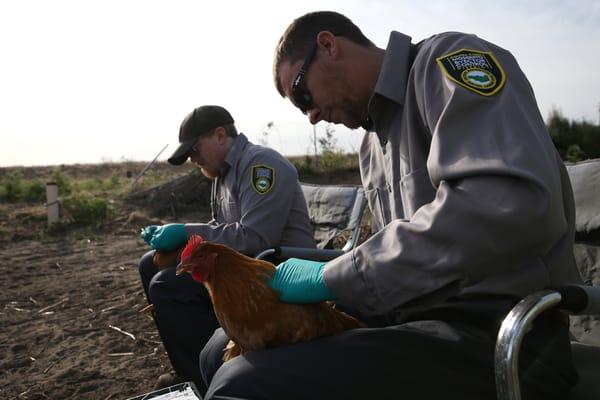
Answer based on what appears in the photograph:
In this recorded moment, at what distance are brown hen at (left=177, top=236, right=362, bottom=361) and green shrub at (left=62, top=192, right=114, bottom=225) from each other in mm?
8518

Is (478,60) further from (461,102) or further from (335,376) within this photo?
(335,376)

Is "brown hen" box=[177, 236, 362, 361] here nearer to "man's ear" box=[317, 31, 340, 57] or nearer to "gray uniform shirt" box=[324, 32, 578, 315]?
"gray uniform shirt" box=[324, 32, 578, 315]

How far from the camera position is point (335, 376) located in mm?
1279

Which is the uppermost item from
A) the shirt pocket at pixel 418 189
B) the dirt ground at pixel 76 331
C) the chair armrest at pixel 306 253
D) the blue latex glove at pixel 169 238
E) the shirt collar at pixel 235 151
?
the shirt collar at pixel 235 151

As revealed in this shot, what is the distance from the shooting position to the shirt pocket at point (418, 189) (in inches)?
60.4

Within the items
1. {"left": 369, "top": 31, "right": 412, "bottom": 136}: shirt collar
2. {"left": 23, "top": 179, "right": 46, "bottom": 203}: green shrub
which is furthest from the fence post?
{"left": 369, "top": 31, "right": 412, "bottom": 136}: shirt collar

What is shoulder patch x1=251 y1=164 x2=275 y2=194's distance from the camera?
9.99ft

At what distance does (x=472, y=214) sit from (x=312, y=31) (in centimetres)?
94

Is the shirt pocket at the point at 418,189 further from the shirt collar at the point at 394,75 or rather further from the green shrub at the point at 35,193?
the green shrub at the point at 35,193

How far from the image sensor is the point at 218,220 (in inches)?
142

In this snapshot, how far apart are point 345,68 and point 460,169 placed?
0.70 meters

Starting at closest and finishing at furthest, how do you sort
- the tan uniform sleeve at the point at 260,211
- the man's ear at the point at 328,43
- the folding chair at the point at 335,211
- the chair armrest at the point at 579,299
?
the chair armrest at the point at 579,299
the man's ear at the point at 328,43
the tan uniform sleeve at the point at 260,211
the folding chair at the point at 335,211

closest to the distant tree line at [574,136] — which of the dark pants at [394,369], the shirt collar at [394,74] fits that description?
the shirt collar at [394,74]

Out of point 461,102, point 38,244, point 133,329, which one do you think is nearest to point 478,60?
point 461,102
